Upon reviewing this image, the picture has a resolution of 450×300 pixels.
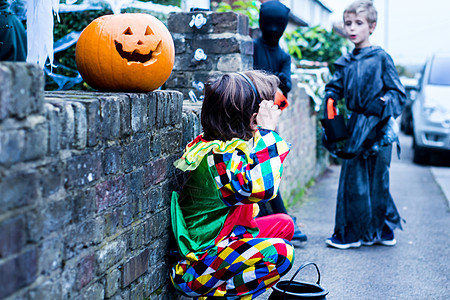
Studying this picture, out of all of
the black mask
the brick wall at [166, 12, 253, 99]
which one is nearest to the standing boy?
the black mask

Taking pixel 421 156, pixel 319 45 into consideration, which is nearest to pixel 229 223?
pixel 319 45

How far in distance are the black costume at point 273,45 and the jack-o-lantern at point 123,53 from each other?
1.88m

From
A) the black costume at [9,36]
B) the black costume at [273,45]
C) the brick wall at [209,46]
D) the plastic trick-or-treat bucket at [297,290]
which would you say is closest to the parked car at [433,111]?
the black costume at [273,45]

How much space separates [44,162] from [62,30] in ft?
14.3

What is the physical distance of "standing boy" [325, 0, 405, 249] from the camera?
4.70 meters

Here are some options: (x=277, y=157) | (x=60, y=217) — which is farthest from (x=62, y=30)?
(x=60, y=217)

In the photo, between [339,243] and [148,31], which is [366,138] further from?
[148,31]

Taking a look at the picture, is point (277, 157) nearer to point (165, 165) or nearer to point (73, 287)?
point (165, 165)

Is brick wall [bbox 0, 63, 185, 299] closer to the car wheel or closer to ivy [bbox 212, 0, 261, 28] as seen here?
ivy [bbox 212, 0, 261, 28]

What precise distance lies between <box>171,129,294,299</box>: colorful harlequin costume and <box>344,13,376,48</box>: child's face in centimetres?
216

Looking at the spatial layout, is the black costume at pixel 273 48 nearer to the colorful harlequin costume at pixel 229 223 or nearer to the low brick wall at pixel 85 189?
the low brick wall at pixel 85 189

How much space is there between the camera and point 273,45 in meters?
4.98

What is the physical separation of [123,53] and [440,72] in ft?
28.2

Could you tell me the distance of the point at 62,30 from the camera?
5965 mm
